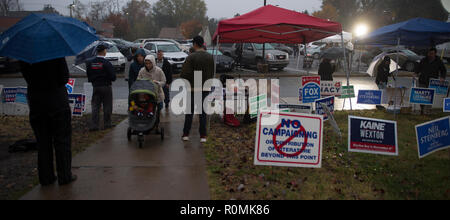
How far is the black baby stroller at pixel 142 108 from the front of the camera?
6.05 meters

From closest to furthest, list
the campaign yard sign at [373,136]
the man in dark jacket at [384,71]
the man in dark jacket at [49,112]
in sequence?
the man in dark jacket at [49,112], the campaign yard sign at [373,136], the man in dark jacket at [384,71]

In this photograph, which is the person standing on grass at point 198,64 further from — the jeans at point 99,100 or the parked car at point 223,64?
the parked car at point 223,64

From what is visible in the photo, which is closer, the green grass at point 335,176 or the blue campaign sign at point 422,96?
the green grass at point 335,176

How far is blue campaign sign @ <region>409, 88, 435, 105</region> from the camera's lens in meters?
8.74

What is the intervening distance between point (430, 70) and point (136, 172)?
882 centimetres

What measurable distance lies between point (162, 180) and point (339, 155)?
3340 mm

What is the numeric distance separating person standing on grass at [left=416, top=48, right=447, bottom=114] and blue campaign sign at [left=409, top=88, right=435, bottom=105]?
0.82 metres

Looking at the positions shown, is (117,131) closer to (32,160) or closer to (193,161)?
(32,160)

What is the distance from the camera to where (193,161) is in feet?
17.9

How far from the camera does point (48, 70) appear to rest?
13.2 feet

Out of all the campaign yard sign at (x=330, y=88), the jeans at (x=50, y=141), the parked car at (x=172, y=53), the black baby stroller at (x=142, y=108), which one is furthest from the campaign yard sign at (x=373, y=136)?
the parked car at (x=172, y=53)

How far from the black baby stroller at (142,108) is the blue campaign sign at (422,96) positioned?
713 cm

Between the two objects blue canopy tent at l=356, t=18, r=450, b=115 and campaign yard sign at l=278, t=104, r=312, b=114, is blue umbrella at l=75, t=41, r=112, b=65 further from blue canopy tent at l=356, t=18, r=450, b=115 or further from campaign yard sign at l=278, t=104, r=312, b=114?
blue canopy tent at l=356, t=18, r=450, b=115

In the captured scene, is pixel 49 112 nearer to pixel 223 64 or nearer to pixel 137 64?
pixel 137 64
